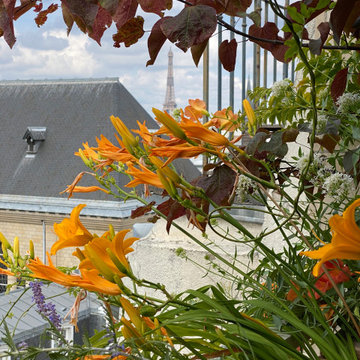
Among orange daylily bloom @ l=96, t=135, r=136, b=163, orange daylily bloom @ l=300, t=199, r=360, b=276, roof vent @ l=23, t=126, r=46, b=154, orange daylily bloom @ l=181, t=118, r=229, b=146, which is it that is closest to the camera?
orange daylily bloom @ l=300, t=199, r=360, b=276

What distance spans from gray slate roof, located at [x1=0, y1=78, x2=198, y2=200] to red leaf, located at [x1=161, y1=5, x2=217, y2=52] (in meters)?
15.3

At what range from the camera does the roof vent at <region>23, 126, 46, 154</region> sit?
16719 mm

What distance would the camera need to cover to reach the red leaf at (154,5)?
1.55ft

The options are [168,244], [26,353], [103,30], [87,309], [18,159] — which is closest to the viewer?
[26,353]

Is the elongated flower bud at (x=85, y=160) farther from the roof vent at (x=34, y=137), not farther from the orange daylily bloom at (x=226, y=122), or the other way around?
the roof vent at (x=34, y=137)

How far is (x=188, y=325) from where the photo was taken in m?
0.51

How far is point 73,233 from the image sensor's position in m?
0.52

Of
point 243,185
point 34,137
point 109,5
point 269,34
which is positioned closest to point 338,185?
point 243,185

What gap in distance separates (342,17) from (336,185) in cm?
19

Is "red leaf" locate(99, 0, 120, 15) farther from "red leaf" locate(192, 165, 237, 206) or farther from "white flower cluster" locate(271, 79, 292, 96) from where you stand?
"white flower cluster" locate(271, 79, 292, 96)

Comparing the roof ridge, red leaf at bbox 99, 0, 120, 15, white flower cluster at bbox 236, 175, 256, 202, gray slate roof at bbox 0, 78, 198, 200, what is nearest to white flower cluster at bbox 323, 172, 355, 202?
white flower cluster at bbox 236, 175, 256, 202

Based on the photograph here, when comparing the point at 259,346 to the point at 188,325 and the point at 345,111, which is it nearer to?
the point at 188,325

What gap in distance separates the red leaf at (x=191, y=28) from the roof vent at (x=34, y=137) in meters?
16.9

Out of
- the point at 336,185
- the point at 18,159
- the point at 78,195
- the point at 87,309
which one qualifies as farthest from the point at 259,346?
the point at 18,159
